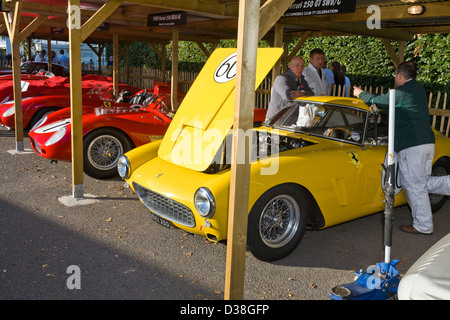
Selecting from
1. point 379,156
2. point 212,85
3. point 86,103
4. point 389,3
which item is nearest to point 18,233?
point 212,85

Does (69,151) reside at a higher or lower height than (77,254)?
higher

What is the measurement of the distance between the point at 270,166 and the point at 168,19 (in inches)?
268

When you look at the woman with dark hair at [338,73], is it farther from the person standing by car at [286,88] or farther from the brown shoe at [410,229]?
the brown shoe at [410,229]

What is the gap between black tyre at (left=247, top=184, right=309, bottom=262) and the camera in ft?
13.6

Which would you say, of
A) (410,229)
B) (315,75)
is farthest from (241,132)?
(315,75)

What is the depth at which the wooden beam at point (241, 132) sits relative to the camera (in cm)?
283

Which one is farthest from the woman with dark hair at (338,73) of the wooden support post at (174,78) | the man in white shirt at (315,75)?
the wooden support post at (174,78)

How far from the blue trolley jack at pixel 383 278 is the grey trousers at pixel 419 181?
6.01ft

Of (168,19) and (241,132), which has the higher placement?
(168,19)

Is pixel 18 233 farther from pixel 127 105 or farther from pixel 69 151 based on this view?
pixel 127 105

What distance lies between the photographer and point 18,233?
492 centimetres

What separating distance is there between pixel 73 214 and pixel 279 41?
5743mm

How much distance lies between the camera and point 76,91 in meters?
5.96

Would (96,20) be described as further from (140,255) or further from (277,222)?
(277,222)
